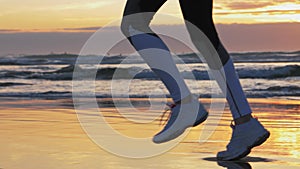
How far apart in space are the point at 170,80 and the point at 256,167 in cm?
70

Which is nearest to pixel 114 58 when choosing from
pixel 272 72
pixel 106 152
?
pixel 272 72

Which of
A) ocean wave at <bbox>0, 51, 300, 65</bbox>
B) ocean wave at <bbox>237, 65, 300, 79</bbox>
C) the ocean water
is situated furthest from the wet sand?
ocean wave at <bbox>0, 51, 300, 65</bbox>

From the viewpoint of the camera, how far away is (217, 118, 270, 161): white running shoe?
A: 14.3 ft

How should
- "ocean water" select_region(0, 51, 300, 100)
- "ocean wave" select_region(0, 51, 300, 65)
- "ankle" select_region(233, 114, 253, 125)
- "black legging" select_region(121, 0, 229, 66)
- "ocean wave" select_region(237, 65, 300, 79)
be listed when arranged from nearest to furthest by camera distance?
"black legging" select_region(121, 0, 229, 66)
"ankle" select_region(233, 114, 253, 125)
"ocean water" select_region(0, 51, 300, 100)
"ocean wave" select_region(237, 65, 300, 79)
"ocean wave" select_region(0, 51, 300, 65)

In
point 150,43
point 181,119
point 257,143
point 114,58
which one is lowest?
point 114,58

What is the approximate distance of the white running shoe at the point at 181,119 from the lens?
429cm

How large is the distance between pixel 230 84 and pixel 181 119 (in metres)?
0.36

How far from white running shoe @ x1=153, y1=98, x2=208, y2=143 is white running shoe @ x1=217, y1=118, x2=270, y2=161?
0.25m

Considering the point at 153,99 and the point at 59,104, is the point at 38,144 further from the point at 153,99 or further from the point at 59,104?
the point at 153,99

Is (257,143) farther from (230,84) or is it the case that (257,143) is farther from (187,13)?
(187,13)

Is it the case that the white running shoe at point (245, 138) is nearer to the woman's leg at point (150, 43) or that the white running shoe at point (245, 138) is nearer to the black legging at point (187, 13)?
the woman's leg at point (150, 43)

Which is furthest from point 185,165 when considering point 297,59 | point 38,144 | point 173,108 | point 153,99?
point 297,59

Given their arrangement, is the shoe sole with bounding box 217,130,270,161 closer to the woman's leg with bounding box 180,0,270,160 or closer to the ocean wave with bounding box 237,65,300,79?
the woman's leg with bounding box 180,0,270,160

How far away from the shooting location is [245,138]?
4371 mm
